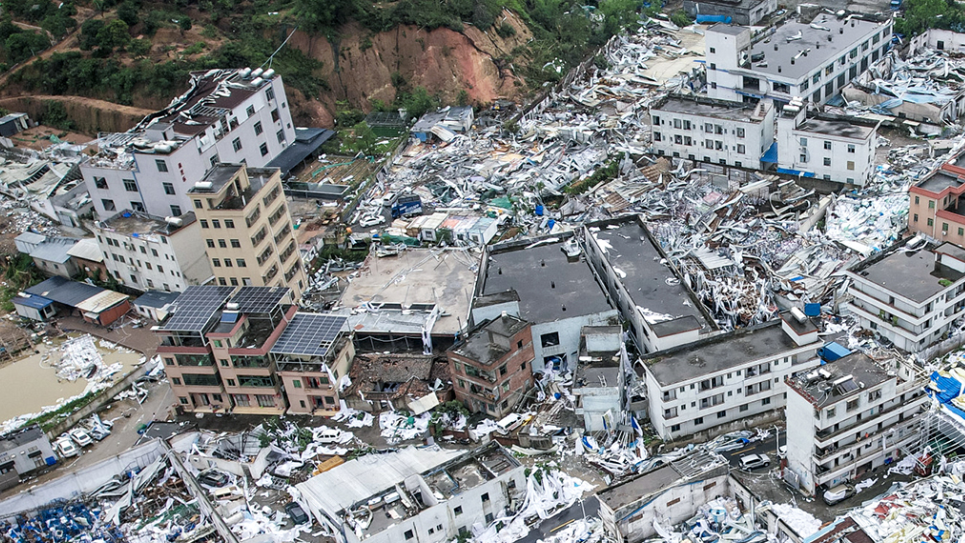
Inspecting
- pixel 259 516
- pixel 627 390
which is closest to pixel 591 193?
pixel 627 390

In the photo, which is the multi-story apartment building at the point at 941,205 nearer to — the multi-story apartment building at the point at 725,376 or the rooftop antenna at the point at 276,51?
the multi-story apartment building at the point at 725,376

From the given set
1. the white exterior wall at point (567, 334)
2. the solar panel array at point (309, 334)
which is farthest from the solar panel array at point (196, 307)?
the white exterior wall at point (567, 334)

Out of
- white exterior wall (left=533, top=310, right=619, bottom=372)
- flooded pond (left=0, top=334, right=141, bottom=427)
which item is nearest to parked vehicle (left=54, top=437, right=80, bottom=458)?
flooded pond (left=0, top=334, right=141, bottom=427)

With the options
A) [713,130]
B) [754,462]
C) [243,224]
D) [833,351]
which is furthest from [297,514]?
[713,130]

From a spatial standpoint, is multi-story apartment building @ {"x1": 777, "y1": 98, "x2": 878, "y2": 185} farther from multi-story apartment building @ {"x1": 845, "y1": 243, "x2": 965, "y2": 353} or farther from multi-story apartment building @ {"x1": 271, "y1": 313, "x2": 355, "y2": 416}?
multi-story apartment building @ {"x1": 271, "y1": 313, "x2": 355, "y2": 416}

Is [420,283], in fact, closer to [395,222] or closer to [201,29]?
[395,222]

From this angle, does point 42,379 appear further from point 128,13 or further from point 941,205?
point 941,205

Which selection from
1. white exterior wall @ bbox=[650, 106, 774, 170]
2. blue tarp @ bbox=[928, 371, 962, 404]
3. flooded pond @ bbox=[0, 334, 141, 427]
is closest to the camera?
blue tarp @ bbox=[928, 371, 962, 404]
